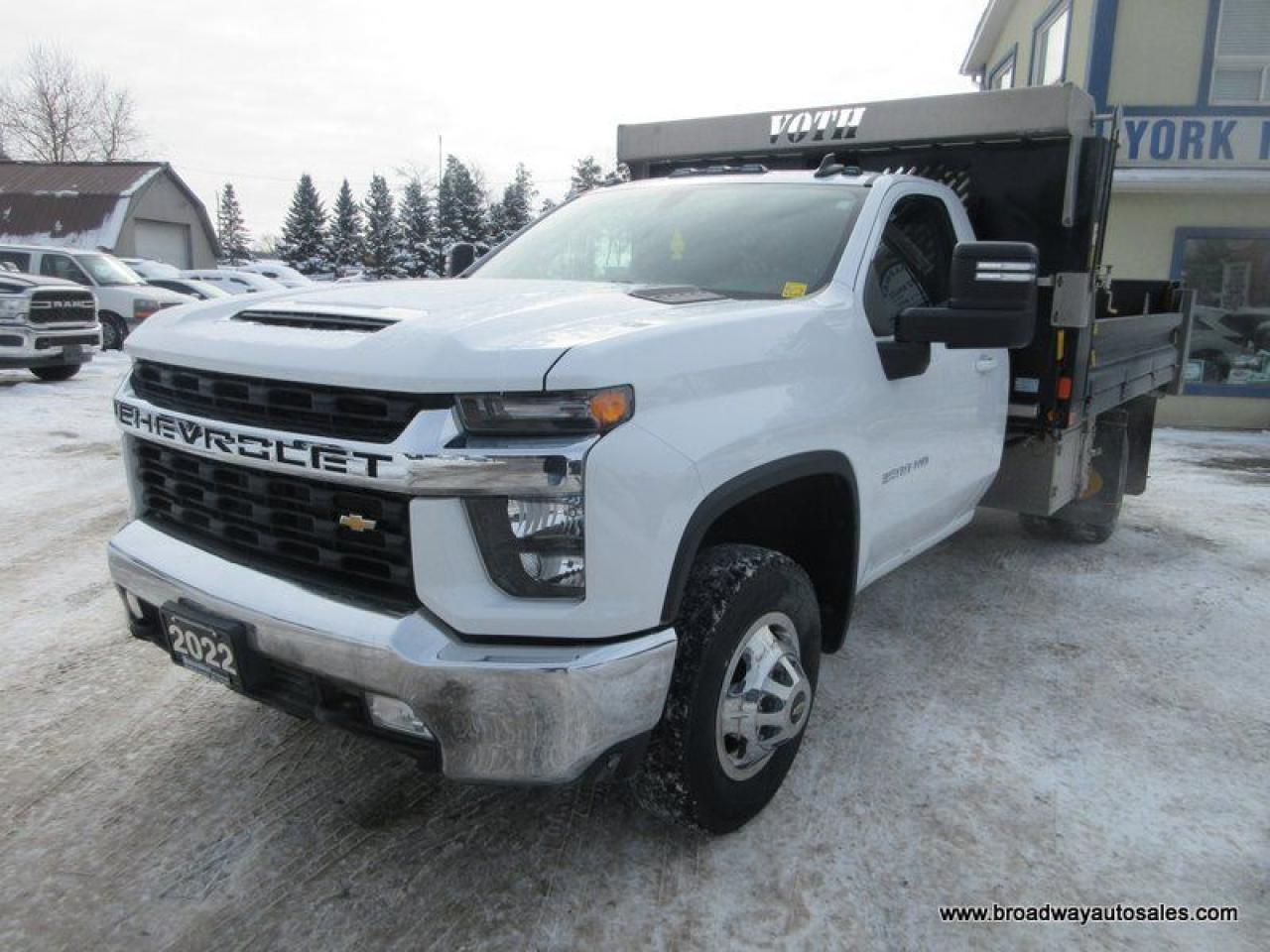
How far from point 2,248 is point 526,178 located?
145 feet

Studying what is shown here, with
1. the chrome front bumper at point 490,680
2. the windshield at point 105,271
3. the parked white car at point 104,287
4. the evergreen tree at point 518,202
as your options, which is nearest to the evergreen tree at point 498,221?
the evergreen tree at point 518,202

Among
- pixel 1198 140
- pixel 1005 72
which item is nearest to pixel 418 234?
pixel 1005 72

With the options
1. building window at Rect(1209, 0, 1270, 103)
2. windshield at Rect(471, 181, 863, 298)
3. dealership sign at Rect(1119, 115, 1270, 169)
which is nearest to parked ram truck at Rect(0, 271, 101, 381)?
windshield at Rect(471, 181, 863, 298)

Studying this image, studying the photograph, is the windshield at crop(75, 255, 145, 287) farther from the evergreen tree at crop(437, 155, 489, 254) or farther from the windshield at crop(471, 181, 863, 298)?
the evergreen tree at crop(437, 155, 489, 254)

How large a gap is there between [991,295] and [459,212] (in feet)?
183

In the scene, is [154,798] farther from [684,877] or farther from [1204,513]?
[1204,513]

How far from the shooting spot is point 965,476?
397cm

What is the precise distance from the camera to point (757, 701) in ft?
8.58

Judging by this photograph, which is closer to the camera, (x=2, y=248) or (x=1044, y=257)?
(x=1044, y=257)

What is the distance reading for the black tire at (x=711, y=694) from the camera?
2.43 m

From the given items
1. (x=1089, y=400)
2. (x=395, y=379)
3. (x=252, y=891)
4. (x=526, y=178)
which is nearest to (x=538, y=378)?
(x=395, y=379)

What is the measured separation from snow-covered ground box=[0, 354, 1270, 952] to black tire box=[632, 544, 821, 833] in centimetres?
18

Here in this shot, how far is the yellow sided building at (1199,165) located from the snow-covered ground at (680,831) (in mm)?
8866

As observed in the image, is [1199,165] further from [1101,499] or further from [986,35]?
[1101,499]
